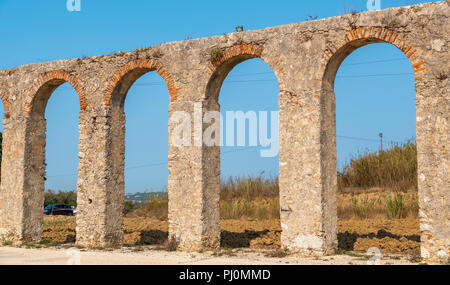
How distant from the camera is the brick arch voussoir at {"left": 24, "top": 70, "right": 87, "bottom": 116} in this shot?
465 inches

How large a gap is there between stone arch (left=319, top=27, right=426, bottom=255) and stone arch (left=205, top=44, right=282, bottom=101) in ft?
3.00

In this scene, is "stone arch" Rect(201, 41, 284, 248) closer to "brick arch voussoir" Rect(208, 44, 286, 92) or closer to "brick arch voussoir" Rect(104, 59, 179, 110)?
"brick arch voussoir" Rect(208, 44, 286, 92)

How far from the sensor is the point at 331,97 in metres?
9.68

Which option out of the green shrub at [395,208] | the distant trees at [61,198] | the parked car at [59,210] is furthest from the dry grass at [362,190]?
the distant trees at [61,198]

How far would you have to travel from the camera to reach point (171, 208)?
10.6 metres

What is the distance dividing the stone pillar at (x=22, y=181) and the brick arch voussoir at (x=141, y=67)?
2465mm

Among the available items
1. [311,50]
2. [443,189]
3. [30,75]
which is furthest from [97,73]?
[443,189]

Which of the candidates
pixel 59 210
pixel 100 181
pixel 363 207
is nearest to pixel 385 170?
pixel 363 207

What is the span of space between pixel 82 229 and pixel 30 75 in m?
3.95

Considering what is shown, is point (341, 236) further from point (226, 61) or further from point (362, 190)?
point (362, 190)

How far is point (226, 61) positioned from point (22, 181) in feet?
18.8

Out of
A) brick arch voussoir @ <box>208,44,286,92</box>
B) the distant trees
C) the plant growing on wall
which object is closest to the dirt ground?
brick arch voussoir @ <box>208,44,286,92</box>

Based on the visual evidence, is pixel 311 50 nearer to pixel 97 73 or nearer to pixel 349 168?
pixel 97 73
